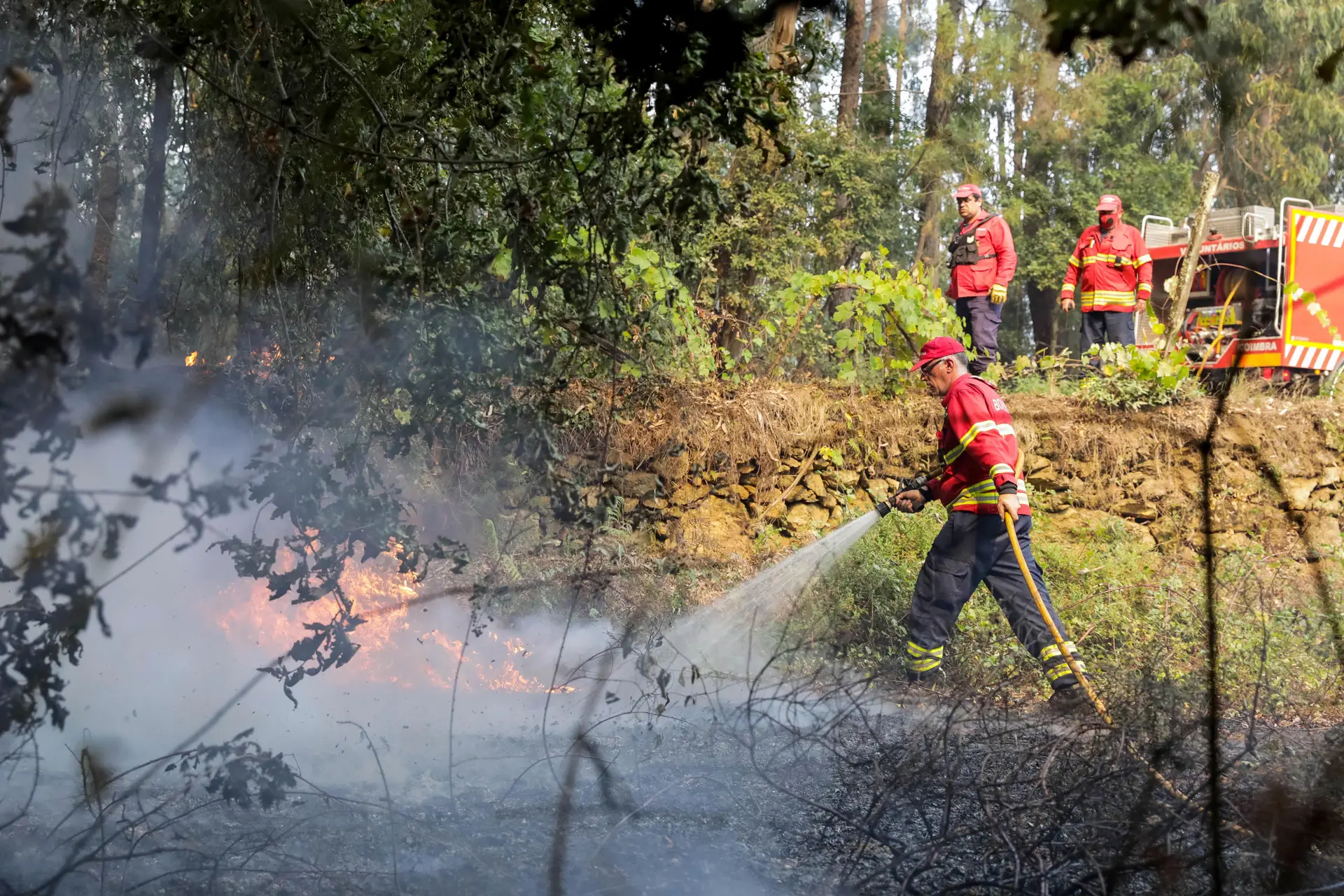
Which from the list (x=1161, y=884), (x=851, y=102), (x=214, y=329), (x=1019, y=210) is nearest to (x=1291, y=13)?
(x=851, y=102)

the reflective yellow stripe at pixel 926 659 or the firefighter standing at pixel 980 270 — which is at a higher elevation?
the firefighter standing at pixel 980 270

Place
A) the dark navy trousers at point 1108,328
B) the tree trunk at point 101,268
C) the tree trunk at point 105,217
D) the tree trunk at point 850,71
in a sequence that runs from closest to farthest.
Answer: the tree trunk at point 101,268 → the tree trunk at point 105,217 → the dark navy trousers at point 1108,328 → the tree trunk at point 850,71

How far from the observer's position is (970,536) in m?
5.81

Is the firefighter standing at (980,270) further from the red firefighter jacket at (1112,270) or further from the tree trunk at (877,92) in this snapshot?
the tree trunk at (877,92)

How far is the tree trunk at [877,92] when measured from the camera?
16484mm

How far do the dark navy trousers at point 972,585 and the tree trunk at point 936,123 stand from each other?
395 inches

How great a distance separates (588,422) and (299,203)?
3.20m

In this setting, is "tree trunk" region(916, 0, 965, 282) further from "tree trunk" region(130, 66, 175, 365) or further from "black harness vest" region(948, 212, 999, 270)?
"tree trunk" region(130, 66, 175, 365)

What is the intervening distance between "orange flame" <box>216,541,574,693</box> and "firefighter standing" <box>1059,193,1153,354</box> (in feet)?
18.0

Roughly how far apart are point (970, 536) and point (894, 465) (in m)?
2.81

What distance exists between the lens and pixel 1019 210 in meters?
19.9

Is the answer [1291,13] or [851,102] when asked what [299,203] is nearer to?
[1291,13]

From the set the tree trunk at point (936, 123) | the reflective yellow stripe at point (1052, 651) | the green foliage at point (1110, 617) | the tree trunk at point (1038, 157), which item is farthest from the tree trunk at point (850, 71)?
the reflective yellow stripe at point (1052, 651)

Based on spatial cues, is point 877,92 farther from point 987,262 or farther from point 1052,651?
point 1052,651
